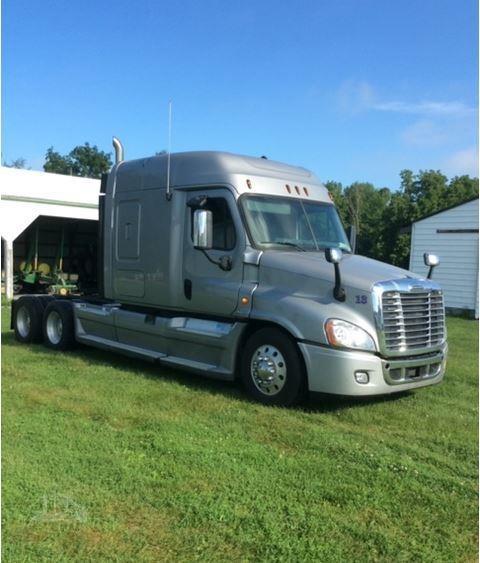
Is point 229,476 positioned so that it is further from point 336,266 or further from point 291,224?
point 291,224

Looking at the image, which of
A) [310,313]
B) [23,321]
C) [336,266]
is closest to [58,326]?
[23,321]

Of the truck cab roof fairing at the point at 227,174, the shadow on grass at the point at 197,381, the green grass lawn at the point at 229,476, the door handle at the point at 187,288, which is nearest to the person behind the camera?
the green grass lawn at the point at 229,476

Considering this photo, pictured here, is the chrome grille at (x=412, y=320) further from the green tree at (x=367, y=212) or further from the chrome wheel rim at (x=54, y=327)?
the green tree at (x=367, y=212)

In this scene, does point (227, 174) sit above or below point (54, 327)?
above

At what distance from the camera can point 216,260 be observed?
24.7 feet

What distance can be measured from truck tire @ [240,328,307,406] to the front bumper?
16 cm

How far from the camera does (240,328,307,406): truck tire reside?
6590mm

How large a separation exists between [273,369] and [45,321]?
5.35 metres

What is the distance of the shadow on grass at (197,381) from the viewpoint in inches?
272

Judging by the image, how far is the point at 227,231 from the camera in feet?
24.6

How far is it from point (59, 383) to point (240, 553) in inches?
183

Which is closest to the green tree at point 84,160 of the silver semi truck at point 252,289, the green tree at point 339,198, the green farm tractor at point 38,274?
the green tree at point 339,198

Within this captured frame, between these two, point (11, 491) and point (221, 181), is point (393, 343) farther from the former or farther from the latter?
point (11, 491)

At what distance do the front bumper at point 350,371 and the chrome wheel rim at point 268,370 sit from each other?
0.35 meters
